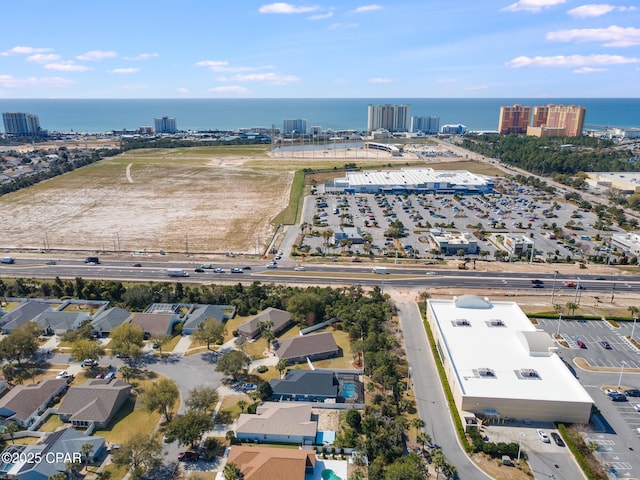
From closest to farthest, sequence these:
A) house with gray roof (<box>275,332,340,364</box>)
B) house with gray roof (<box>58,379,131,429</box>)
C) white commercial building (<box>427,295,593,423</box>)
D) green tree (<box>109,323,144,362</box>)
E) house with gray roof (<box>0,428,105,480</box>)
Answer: house with gray roof (<box>0,428,105,480</box>), house with gray roof (<box>58,379,131,429</box>), white commercial building (<box>427,295,593,423</box>), green tree (<box>109,323,144,362</box>), house with gray roof (<box>275,332,340,364</box>)

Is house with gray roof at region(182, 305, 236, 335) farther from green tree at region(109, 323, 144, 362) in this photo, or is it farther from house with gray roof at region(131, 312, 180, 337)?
green tree at region(109, 323, 144, 362)

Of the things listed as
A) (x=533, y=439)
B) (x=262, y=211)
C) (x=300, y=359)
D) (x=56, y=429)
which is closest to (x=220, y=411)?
(x=300, y=359)

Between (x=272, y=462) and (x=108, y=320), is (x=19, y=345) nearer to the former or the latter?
(x=108, y=320)

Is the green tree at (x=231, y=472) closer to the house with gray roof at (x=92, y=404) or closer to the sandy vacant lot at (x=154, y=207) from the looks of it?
the house with gray roof at (x=92, y=404)

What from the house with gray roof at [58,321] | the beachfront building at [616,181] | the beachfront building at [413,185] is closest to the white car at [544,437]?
the house with gray roof at [58,321]

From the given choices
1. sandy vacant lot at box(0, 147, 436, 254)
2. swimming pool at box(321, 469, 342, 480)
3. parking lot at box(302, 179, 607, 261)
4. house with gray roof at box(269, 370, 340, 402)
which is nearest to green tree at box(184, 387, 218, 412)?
house with gray roof at box(269, 370, 340, 402)

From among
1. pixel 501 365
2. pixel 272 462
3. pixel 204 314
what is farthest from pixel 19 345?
pixel 501 365
